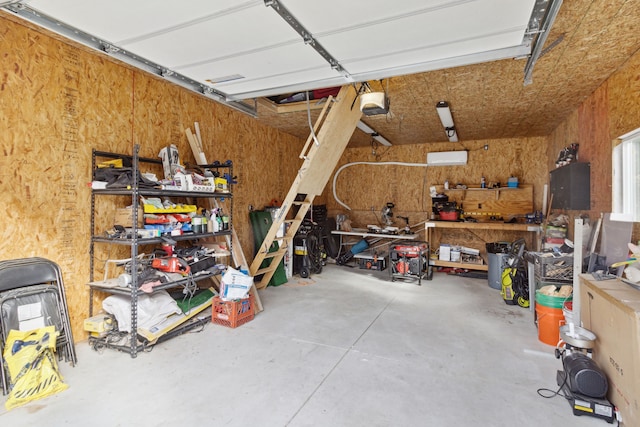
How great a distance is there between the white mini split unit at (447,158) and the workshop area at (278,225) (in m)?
1.62

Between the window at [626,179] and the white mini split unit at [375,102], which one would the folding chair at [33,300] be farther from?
the window at [626,179]

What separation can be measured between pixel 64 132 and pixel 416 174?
615cm

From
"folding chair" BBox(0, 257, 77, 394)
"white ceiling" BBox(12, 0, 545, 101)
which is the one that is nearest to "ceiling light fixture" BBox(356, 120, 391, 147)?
"white ceiling" BBox(12, 0, 545, 101)

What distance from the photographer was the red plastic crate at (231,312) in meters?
3.38

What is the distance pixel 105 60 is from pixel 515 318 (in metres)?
5.25

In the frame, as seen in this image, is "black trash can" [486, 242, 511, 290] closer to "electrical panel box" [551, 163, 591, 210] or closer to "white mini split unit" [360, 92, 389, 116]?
"electrical panel box" [551, 163, 591, 210]

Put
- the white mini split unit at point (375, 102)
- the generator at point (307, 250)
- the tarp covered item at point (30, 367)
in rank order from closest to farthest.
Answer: the tarp covered item at point (30, 367) < the white mini split unit at point (375, 102) < the generator at point (307, 250)

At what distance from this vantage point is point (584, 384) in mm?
2070

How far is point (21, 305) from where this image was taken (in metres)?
2.41

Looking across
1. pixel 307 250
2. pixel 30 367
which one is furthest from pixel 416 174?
pixel 30 367

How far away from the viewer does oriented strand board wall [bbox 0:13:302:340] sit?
2.53 m

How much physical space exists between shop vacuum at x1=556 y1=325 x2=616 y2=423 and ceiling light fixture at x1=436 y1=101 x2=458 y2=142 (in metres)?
3.08

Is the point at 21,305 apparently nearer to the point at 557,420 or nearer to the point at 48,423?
the point at 48,423

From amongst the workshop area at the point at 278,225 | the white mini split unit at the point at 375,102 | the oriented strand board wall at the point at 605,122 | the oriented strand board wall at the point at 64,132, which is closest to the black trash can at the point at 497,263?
the workshop area at the point at 278,225
